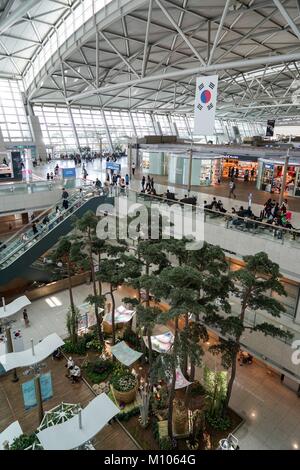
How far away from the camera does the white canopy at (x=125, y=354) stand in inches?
466

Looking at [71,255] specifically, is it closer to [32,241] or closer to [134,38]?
[32,241]

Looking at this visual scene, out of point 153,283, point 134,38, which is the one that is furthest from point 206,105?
point 134,38

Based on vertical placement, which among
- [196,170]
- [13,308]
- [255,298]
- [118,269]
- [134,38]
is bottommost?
[13,308]

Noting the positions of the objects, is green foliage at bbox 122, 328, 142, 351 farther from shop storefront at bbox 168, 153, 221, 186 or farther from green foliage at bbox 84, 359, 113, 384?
shop storefront at bbox 168, 153, 221, 186

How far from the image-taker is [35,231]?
1744cm

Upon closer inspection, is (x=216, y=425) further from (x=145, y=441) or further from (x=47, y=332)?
(x=47, y=332)

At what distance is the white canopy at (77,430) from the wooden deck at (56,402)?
6.32 ft

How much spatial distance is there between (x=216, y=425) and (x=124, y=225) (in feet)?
32.5

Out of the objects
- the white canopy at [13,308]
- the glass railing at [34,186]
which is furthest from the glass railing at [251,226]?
the glass railing at [34,186]

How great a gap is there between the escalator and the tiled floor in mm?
3285

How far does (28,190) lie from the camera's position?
21078 mm

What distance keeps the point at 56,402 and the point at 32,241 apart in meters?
8.84

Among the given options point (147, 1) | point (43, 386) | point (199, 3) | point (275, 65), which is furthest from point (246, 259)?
point (275, 65)

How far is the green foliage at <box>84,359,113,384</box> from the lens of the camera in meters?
12.3
